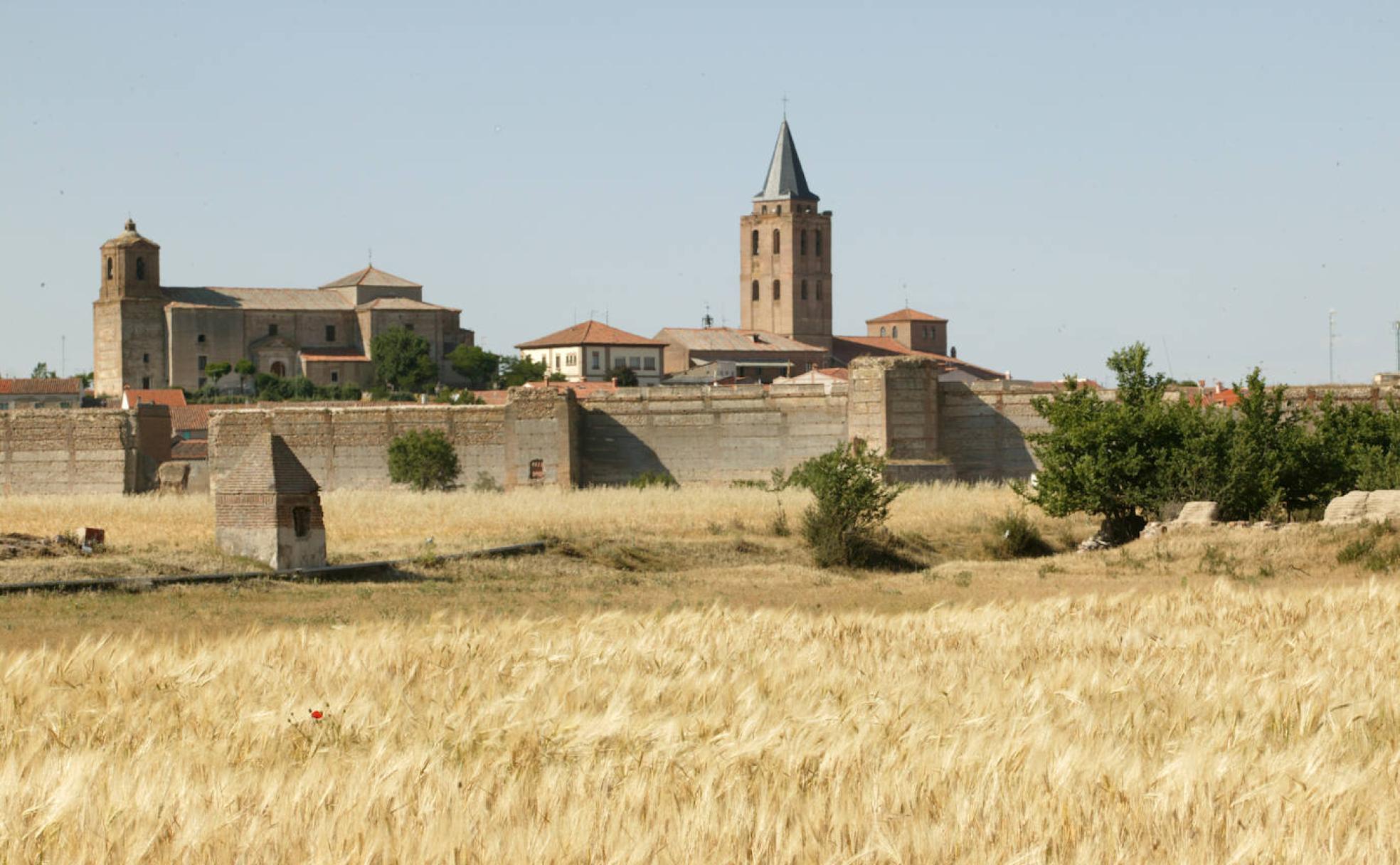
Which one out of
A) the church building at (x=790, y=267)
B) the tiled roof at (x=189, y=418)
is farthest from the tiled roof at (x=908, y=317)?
the tiled roof at (x=189, y=418)

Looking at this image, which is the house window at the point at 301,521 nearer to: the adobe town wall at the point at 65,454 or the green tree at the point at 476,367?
the adobe town wall at the point at 65,454

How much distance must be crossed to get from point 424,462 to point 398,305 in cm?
7969

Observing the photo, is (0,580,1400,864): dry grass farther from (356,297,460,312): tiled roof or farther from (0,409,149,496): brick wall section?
(356,297,460,312): tiled roof

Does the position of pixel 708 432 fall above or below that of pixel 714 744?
above

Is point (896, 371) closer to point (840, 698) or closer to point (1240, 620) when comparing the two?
point (1240, 620)

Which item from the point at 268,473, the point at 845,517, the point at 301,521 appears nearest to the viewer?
the point at 268,473

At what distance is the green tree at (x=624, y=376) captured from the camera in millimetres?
103250

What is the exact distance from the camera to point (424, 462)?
37.0m

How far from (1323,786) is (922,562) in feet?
59.9

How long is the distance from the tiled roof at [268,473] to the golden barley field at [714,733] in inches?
129

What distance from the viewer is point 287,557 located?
20.4 meters

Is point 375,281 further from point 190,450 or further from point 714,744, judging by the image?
point 714,744

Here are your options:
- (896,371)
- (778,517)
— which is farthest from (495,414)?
(778,517)

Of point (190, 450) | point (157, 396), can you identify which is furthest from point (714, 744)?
point (157, 396)
